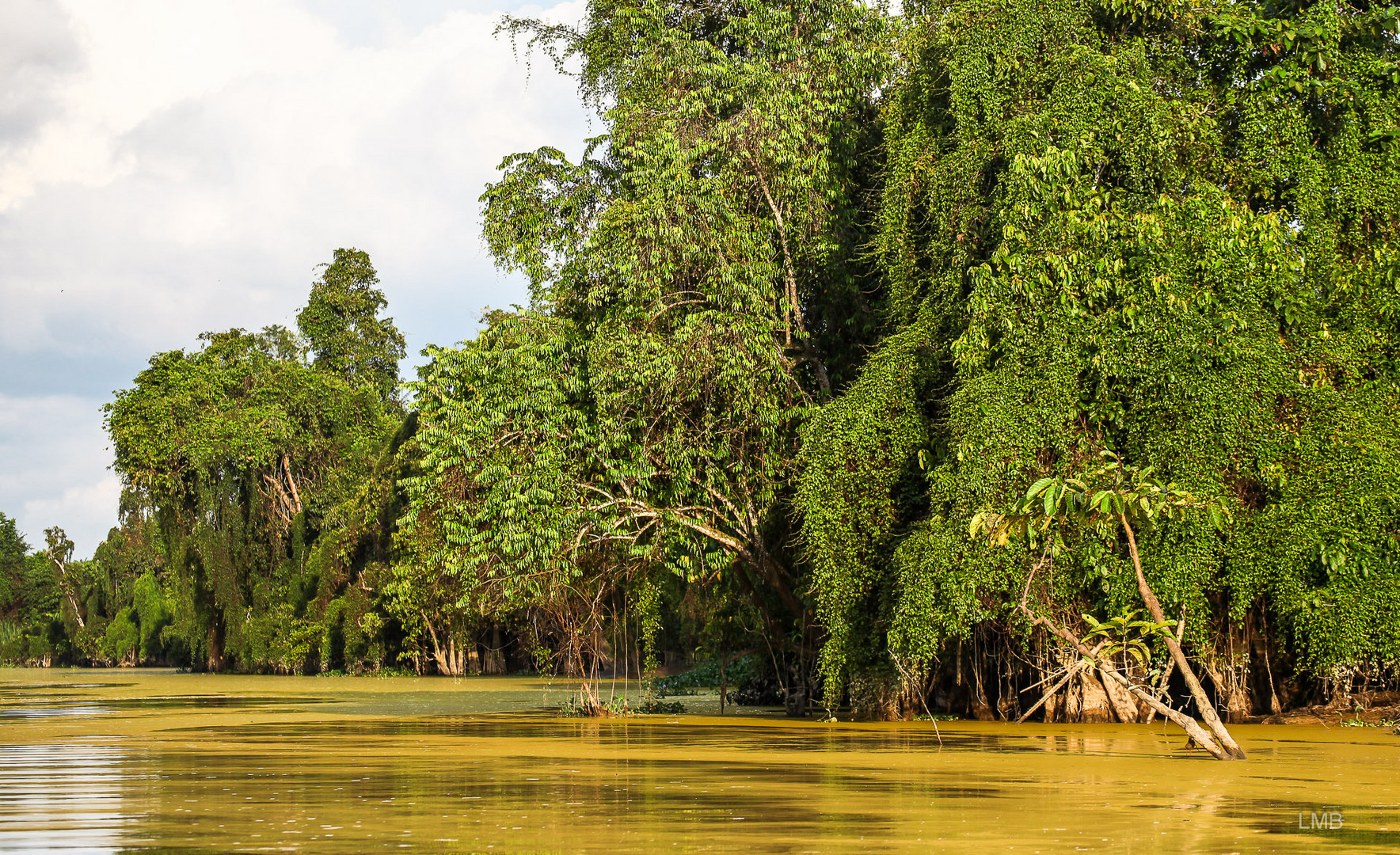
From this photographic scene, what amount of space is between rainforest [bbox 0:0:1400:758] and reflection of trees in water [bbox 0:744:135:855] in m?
6.81

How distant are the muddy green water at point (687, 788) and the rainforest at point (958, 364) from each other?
110 cm

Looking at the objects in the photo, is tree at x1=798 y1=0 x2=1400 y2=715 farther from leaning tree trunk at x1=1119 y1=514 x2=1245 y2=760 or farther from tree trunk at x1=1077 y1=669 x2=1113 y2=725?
leaning tree trunk at x1=1119 y1=514 x2=1245 y2=760

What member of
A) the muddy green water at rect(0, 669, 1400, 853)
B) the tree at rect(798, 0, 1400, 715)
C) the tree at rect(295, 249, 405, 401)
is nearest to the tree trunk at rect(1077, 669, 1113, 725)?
the tree at rect(798, 0, 1400, 715)

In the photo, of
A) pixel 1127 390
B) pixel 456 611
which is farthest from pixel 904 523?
pixel 456 611

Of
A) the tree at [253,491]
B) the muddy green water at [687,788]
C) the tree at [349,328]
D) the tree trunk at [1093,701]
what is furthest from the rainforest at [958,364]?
the tree at [349,328]

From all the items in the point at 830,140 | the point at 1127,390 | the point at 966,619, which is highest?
the point at 830,140

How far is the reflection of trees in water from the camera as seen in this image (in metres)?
7.15

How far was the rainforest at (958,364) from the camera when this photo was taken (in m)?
15.4

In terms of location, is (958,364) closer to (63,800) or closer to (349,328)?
(63,800)

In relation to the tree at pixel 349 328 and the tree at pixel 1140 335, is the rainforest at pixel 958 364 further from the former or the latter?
the tree at pixel 349 328

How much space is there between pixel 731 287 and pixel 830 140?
342 cm

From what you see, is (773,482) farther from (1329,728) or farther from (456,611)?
(456,611)

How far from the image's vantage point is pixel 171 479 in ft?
148

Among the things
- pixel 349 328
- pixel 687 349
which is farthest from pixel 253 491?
pixel 687 349
